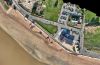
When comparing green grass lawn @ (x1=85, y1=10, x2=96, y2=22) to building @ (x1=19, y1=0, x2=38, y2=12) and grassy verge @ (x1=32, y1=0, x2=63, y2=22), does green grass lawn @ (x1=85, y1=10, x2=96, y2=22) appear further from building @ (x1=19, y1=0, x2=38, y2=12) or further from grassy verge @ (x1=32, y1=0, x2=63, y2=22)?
building @ (x1=19, y1=0, x2=38, y2=12)

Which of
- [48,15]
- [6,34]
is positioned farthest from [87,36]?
[6,34]

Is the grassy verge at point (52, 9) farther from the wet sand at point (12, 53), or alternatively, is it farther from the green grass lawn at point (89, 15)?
the wet sand at point (12, 53)

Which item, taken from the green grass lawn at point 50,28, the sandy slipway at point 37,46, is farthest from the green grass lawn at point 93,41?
the green grass lawn at point 50,28

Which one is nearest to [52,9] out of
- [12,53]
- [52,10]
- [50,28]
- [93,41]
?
[52,10]

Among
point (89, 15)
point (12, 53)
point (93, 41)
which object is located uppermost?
point (89, 15)

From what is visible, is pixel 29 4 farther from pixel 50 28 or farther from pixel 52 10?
pixel 50 28

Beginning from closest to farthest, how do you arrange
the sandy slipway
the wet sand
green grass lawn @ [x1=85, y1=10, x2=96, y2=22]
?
1. green grass lawn @ [x1=85, y1=10, x2=96, y2=22]
2. the sandy slipway
3. the wet sand

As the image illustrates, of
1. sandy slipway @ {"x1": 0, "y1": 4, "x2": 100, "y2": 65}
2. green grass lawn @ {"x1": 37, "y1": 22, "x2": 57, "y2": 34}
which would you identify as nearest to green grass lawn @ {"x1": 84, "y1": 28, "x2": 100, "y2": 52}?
sandy slipway @ {"x1": 0, "y1": 4, "x2": 100, "y2": 65}
